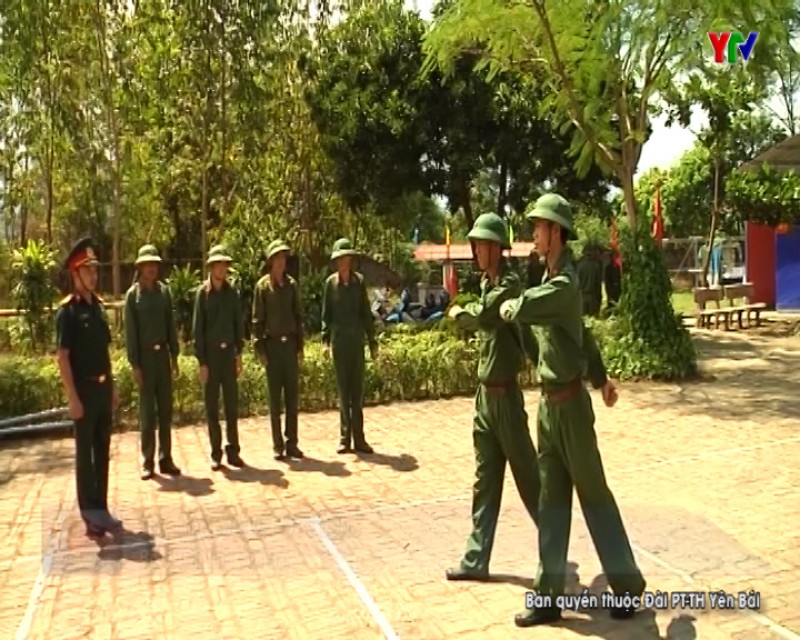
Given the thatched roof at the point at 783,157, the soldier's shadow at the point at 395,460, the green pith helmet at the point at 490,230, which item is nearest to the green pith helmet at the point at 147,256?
the soldier's shadow at the point at 395,460

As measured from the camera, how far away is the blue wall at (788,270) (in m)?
23.0

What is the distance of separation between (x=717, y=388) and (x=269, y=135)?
12.5m

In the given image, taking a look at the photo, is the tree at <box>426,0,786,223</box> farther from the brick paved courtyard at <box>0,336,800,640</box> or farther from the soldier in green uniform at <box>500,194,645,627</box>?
the soldier in green uniform at <box>500,194,645,627</box>

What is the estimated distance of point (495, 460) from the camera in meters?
4.91

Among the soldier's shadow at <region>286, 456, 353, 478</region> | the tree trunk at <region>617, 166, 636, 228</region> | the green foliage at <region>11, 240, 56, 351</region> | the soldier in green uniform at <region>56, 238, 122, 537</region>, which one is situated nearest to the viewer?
the soldier in green uniform at <region>56, 238, 122, 537</region>

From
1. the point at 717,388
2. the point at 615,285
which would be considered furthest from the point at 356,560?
the point at 615,285

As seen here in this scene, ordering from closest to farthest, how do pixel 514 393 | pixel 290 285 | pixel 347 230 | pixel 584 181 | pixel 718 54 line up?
pixel 514 393
pixel 290 285
pixel 718 54
pixel 584 181
pixel 347 230

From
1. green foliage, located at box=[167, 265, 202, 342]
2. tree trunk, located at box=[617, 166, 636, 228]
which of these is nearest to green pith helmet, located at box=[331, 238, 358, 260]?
tree trunk, located at box=[617, 166, 636, 228]

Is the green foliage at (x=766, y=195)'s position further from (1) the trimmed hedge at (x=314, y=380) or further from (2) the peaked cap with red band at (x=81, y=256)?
(2) the peaked cap with red band at (x=81, y=256)

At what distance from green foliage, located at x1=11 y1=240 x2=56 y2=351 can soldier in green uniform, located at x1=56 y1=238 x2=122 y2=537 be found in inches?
409

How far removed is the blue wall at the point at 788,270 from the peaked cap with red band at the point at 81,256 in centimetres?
2072

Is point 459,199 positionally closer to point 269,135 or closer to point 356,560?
point 269,135

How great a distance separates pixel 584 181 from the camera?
20328 mm

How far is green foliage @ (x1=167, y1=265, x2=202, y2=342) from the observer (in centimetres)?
1536
